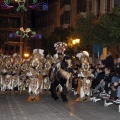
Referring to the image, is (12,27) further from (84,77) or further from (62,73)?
(62,73)

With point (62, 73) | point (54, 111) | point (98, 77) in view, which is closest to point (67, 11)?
point (98, 77)

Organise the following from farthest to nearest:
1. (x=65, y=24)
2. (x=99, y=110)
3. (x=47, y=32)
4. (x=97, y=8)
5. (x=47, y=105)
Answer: (x=47, y=32) → (x=65, y=24) → (x=97, y=8) → (x=47, y=105) → (x=99, y=110)

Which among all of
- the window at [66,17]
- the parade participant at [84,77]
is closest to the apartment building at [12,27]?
the window at [66,17]

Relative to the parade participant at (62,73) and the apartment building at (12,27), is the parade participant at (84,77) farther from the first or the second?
the apartment building at (12,27)

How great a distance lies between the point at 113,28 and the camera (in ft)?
60.7

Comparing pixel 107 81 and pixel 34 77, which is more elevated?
pixel 34 77

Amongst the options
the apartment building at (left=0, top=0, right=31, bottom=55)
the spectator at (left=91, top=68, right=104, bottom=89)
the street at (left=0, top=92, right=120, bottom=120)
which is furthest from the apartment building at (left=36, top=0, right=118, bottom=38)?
the street at (left=0, top=92, right=120, bottom=120)

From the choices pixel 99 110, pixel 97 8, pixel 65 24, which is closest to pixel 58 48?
pixel 99 110

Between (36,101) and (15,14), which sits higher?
(15,14)

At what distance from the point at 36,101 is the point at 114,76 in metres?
3.32

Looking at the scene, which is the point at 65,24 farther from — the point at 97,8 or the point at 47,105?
the point at 47,105

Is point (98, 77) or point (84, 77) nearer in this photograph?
point (84, 77)

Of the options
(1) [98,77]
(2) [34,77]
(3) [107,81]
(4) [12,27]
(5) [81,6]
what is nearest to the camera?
(3) [107,81]

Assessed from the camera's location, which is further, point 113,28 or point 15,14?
point 15,14
